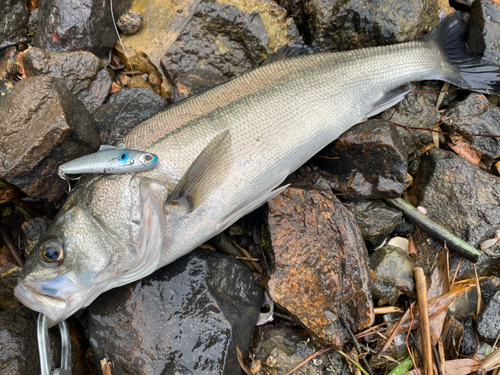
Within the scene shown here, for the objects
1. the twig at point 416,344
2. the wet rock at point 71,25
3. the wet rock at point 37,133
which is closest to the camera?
the wet rock at point 37,133

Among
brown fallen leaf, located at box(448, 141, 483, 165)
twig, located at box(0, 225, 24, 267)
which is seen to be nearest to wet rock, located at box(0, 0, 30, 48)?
twig, located at box(0, 225, 24, 267)

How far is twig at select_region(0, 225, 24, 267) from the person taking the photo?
11.2ft

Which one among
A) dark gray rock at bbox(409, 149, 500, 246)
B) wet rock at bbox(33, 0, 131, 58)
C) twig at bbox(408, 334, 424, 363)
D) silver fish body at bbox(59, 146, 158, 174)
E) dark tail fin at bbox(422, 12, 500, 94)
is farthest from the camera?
dark tail fin at bbox(422, 12, 500, 94)

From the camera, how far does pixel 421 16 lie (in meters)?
3.62

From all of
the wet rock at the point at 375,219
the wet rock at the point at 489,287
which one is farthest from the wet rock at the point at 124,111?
the wet rock at the point at 489,287

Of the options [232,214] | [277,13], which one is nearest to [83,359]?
[232,214]

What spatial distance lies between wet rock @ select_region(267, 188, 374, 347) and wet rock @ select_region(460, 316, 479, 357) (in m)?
1.05

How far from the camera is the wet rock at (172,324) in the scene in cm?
261

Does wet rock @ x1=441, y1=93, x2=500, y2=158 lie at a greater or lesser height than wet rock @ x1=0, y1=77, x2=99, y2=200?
lesser

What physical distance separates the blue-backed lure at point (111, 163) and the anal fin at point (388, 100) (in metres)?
2.23

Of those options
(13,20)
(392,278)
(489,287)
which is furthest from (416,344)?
(13,20)

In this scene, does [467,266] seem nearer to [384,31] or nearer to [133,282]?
[384,31]

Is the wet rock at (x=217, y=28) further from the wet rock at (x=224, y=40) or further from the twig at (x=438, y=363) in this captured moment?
the twig at (x=438, y=363)

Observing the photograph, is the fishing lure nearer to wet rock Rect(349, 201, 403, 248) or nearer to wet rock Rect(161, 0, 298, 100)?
wet rock Rect(161, 0, 298, 100)
